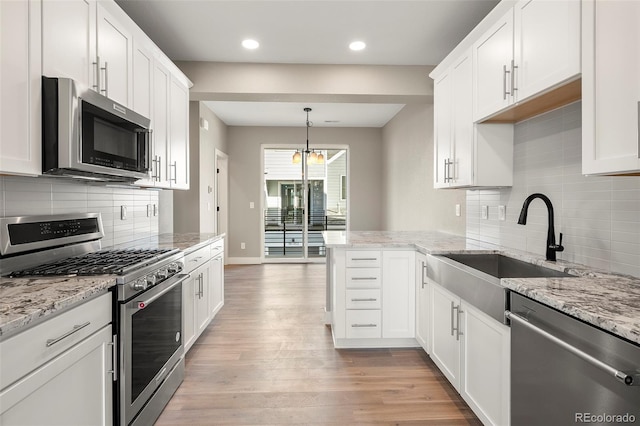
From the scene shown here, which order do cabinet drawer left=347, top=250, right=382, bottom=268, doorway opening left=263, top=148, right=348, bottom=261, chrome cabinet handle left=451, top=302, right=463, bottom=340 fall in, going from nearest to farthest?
chrome cabinet handle left=451, top=302, right=463, bottom=340
cabinet drawer left=347, top=250, right=382, bottom=268
doorway opening left=263, top=148, right=348, bottom=261

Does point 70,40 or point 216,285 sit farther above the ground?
point 70,40

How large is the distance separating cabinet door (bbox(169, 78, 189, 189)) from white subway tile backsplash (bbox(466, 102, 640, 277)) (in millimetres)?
2694

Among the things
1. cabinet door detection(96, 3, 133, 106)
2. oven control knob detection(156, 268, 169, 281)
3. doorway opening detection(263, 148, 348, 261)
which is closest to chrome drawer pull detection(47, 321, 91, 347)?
oven control knob detection(156, 268, 169, 281)

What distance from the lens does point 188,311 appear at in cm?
273

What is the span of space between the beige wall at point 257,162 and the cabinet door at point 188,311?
4.21 meters

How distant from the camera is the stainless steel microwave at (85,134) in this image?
5.21 feet

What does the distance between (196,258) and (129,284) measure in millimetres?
1218

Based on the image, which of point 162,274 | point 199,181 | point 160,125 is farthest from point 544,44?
point 199,181

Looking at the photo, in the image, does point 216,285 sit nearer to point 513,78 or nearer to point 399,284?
point 399,284

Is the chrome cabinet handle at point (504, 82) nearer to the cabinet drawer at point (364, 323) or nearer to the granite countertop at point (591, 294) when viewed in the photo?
the granite countertop at point (591, 294)

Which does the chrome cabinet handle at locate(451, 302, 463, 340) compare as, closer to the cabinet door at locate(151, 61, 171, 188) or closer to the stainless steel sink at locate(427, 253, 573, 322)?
the stainless steel sink at locate(427, 253, 573, 322)

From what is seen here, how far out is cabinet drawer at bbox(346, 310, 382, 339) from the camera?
296 cm

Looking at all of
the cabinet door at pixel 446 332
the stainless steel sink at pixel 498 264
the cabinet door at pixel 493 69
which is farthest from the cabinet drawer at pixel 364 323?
the cabinet door at pixel 493 69

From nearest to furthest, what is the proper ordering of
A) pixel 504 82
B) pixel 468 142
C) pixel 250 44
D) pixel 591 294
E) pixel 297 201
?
pixel 591 294 < pixel 504 82 < pixel 468 142 < pixel 250 44 < pixel 297 201
